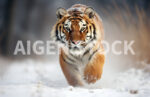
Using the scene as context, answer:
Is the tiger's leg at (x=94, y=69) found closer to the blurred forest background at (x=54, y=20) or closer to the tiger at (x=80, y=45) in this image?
the tiger at (x=80, y=45)

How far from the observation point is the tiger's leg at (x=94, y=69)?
9.46 ft

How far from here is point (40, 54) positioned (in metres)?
4.27

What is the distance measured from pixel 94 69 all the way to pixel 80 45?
0.39 meters

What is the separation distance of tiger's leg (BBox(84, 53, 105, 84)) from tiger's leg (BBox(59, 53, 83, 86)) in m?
0.11

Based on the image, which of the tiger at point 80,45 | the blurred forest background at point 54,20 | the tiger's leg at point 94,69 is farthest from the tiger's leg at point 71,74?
the blurred forest background at point 54,20

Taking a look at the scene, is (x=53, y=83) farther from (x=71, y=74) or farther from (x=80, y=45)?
(x=80, y=45)

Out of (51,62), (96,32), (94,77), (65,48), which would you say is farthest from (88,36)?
(51,62)

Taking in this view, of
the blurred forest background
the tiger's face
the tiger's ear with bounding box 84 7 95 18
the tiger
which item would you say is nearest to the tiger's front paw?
the tiger

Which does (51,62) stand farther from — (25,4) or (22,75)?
(25,4)

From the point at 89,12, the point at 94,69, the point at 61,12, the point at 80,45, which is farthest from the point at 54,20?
the point at 94,69

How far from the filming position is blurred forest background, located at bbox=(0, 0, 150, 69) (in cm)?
380

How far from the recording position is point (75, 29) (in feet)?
9.07

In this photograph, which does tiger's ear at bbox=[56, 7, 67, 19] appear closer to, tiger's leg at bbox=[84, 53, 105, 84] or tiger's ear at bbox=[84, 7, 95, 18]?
tiger's ear at bbox=[84, 7, 95, 18]

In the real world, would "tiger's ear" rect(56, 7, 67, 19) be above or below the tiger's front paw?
above
